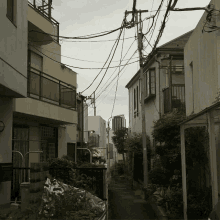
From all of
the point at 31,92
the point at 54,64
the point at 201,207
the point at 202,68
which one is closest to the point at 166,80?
the point at 54,64

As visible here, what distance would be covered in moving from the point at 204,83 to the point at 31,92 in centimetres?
620

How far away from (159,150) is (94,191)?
5.14 meters

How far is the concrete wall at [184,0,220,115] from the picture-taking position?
850cm

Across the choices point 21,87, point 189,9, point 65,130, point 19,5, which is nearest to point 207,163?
point 189,9

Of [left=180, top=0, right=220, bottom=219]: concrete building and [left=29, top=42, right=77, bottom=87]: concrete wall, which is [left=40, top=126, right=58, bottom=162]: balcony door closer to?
[left=29, top=42, right=77, bottom=87]: concrete wall

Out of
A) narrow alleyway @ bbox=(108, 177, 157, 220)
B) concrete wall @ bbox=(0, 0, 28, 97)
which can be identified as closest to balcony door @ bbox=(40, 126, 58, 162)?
narrow alleyway @ bbox=(108, 177, 157, 220)

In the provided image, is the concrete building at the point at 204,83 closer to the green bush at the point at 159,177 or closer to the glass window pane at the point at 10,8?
the green bush at the point at 159,177

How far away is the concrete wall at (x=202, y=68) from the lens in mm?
8500

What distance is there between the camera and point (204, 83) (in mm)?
9719

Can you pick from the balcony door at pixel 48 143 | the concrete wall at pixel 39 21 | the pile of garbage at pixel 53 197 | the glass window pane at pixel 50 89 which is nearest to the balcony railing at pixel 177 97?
the glass window pane at pixel 50 89

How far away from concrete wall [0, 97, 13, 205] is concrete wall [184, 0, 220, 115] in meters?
5.69

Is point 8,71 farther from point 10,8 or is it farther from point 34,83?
point 34,83

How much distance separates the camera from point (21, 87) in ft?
26.6

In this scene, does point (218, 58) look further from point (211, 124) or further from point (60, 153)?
point (60, 153)
